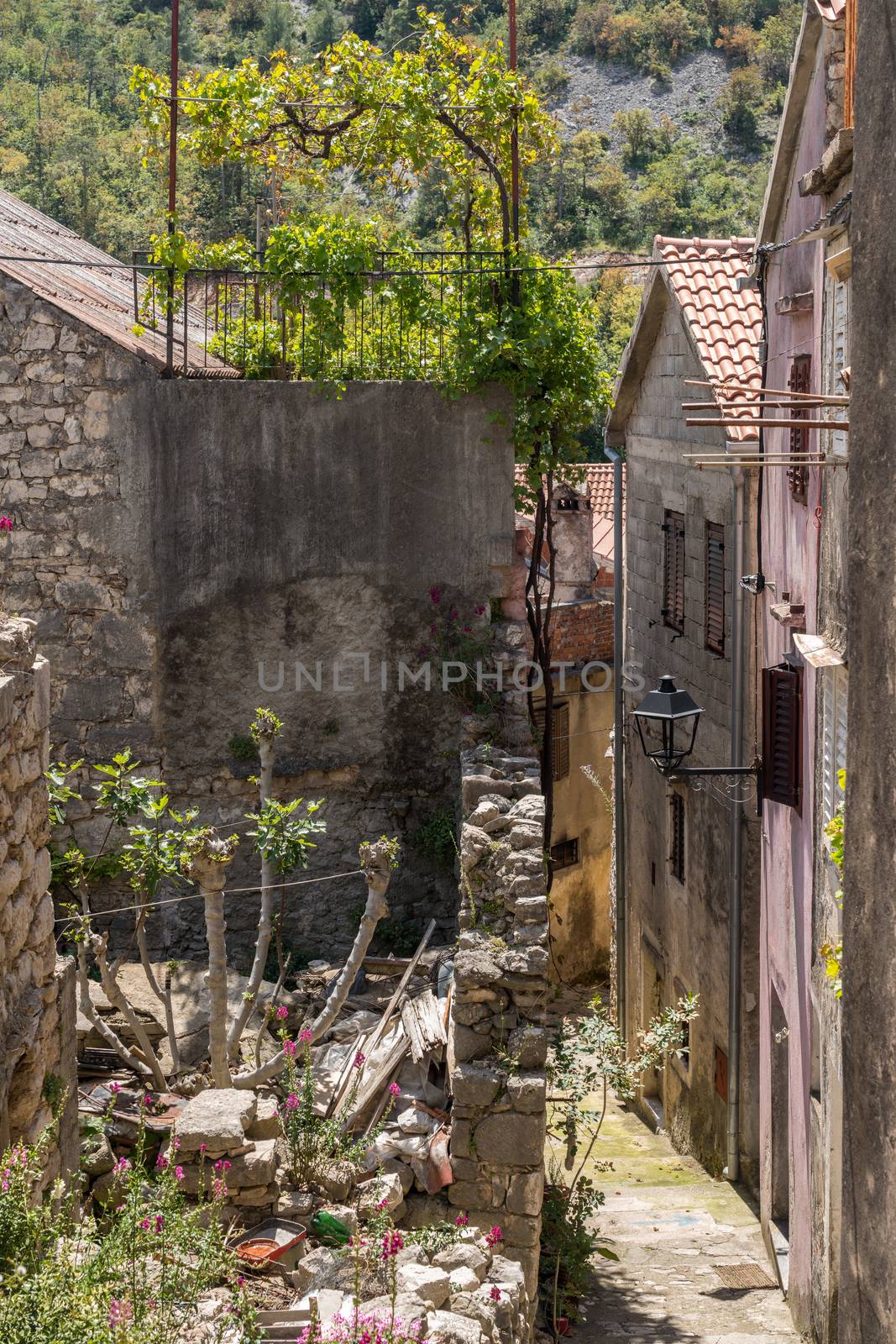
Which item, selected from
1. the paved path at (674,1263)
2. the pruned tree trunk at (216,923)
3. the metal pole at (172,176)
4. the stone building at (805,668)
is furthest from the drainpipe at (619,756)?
the pruned tree trunk at (216,923)

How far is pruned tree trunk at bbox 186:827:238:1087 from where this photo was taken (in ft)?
24.6

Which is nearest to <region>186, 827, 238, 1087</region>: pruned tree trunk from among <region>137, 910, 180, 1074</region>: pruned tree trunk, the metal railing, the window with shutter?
<region>137, 910, 180, 1074</region>: pruned tree trunk

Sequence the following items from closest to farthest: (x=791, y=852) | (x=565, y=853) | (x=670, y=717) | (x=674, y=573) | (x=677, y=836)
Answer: (x=791, y=852) → (x=670, y=717) → (x=677, y=836) → (x=674, y=573) → (x=565, y=853)

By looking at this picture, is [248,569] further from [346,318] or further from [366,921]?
[366,921]

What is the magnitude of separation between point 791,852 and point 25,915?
5542mm

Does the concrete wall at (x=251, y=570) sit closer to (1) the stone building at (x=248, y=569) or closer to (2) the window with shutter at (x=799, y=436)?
(1) the stone building at (x=248, y=569)

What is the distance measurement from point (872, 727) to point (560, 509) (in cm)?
1475

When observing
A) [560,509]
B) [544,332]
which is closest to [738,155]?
[560,509]

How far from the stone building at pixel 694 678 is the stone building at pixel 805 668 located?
2.63 ft

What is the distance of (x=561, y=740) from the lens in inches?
785

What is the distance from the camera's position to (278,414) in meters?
10.7

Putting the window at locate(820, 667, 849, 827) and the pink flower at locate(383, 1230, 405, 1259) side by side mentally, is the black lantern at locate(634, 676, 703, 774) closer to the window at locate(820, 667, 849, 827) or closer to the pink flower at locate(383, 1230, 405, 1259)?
the window at locate(820, 667, 849, 827)

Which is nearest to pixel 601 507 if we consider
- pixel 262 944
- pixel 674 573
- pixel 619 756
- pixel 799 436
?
pixel 619 756

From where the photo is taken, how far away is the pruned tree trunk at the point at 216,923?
751 cm
